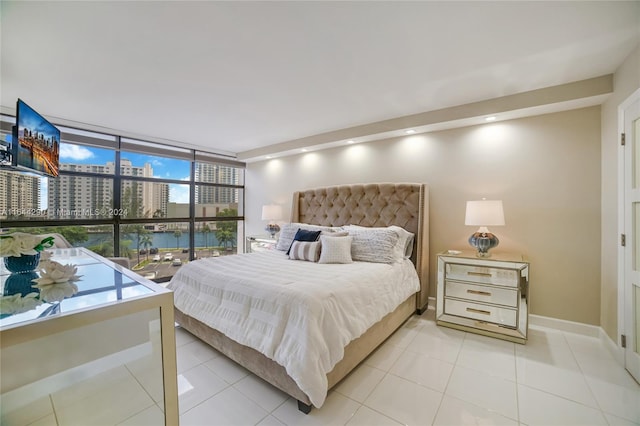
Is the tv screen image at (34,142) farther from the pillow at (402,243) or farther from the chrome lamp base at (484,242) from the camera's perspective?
the chrome lamp base at (484,242)

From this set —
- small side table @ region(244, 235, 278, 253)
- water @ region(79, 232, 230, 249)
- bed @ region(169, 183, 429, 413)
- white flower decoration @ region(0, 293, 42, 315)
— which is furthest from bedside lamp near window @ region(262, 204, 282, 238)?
white flower decoration @ region(0, 293, 42, 315)

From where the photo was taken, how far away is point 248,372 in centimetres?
213

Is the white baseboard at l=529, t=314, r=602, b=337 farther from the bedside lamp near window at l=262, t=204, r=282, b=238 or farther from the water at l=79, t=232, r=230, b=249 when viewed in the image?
the water at l=79, t=232, r=230, b=249

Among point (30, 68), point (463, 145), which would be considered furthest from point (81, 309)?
point (463, 145)

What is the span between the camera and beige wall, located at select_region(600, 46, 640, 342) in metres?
2.24

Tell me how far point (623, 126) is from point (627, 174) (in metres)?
0.40

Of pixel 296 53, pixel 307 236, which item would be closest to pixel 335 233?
pixel 307 236

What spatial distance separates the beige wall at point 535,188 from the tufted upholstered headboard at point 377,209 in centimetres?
24

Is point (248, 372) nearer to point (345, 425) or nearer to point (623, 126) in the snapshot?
point (345, 425)

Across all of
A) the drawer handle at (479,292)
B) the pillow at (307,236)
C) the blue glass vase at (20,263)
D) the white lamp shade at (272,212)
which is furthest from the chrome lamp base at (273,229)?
the blue glass vase at (20,263)

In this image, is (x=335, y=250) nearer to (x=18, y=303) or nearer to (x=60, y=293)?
(x=60, y=293)

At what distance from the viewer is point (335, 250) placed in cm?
296

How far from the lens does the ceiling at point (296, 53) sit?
1697 mm

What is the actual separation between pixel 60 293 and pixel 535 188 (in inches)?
152
